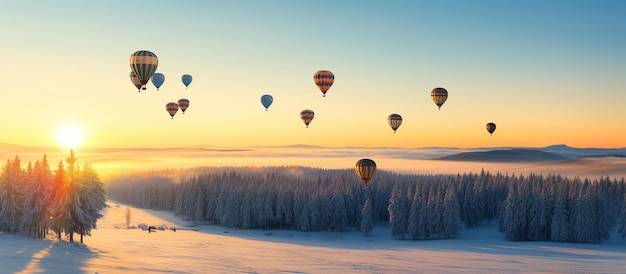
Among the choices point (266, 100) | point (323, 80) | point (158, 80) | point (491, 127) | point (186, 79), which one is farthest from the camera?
point (491, 127)

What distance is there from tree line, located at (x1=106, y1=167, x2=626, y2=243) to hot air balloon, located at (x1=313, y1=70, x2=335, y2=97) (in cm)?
2756

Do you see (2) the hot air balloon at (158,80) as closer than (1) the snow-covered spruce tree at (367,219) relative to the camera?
Yes

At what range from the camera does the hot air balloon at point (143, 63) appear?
74.8 metres

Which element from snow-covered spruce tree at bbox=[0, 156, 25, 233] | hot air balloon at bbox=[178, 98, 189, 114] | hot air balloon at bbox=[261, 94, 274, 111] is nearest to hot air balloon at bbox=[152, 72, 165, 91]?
hot air balloon at bbox=[178, 98, 189, 114]

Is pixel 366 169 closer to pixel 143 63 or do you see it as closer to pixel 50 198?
pixel 143 63

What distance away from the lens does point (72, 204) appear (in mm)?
69188

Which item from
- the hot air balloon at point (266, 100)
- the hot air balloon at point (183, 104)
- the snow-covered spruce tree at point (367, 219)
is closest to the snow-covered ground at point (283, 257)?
the snow-covered spruce tree at point (367, 219)

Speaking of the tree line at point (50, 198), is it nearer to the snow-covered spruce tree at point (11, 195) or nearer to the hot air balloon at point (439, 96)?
the snow-covered spruce tree at point (11, 195)

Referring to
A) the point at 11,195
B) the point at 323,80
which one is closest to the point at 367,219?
the point at 323,80

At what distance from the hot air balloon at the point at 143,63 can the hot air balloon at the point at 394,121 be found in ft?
153

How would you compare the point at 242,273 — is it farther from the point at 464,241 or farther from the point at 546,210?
the point at 546,210

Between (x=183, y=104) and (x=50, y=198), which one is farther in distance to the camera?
(x=183, y=104)

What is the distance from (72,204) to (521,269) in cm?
4952

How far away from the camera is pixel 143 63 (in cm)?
7475
